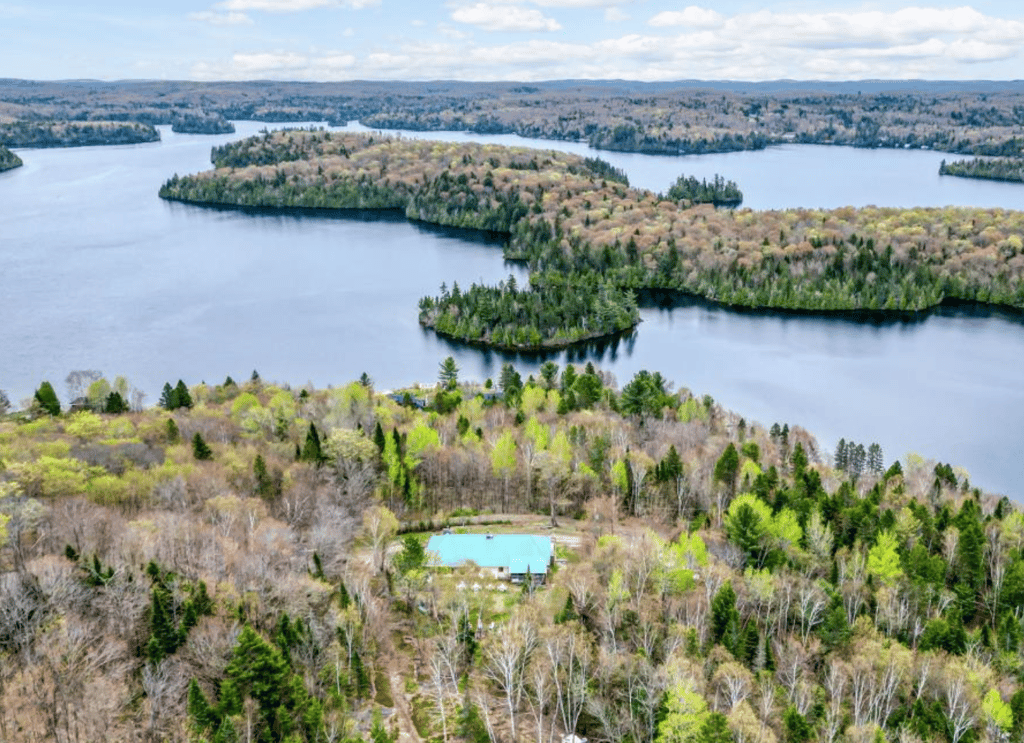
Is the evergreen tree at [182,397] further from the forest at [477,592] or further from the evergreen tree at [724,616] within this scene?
the evergreen tree at [724,616]

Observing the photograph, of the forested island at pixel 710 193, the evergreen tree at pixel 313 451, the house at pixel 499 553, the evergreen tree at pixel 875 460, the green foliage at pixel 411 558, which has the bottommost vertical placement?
the evergreen tree at pixel 875 460

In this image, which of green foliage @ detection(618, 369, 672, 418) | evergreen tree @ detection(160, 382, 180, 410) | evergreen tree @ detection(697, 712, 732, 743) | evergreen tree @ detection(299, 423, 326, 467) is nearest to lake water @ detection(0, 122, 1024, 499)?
evergreen tree @ detection(160, 382, 180, 410)

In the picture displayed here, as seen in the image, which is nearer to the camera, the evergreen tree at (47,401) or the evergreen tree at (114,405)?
the evergreen tree at (47,401)

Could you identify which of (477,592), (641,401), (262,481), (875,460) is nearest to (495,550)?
(477,592)

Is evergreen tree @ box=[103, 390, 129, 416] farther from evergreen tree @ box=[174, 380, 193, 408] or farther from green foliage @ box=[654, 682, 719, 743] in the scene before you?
green foliage @ box=[654, 682, 719, 743]

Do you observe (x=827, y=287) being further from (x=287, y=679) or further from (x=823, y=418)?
(x=287, y=679)

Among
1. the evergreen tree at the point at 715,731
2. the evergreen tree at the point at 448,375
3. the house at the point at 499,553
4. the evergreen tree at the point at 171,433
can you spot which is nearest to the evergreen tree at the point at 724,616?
the evergreen tree at the point at 715,731

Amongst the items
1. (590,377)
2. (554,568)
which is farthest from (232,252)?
(554,568)
